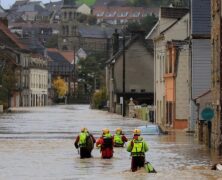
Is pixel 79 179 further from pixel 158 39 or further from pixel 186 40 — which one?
pixel 158 39

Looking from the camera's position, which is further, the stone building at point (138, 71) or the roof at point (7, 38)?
the roof at point (7, 38)

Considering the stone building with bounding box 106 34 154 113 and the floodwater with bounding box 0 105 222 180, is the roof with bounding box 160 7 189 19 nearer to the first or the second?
the floodwater with bounding box 0 105 222 180

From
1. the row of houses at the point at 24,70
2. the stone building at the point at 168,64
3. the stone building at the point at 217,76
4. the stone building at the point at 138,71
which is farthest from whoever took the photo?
the row of houses at the point at 24,70

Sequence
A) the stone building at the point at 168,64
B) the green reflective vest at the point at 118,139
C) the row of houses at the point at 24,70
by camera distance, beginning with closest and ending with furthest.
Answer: the green reflective vest at the point at 118,139 < the stone building at the point at 168,64 < the row of houses at the point at 24,70

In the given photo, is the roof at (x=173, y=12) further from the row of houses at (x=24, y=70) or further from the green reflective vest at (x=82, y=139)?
the row of houses at (x=24, y=70)

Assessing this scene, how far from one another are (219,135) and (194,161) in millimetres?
4748

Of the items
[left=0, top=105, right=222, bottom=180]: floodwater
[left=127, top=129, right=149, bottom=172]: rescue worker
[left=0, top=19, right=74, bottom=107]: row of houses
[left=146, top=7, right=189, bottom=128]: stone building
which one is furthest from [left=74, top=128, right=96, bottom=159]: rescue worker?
[left=0, top=19, right=74, bottom=107]: row of houses

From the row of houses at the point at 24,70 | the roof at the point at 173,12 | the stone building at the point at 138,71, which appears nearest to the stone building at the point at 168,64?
the roof at the point at 173,12

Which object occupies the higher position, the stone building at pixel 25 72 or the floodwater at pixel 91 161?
the stone building at pixel 25 72

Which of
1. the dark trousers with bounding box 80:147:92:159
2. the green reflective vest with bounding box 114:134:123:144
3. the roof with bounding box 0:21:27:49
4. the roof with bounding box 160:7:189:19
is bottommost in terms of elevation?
the dark trousers with bounding box 80:147:92:159

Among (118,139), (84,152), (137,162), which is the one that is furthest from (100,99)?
(137,162)

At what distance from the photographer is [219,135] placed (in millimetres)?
36875

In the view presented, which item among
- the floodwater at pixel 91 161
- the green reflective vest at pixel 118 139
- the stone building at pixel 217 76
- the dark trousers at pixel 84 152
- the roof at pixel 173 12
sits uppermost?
the roof at pixel 173 12

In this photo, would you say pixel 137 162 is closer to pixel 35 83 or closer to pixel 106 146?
pixel 106 146
